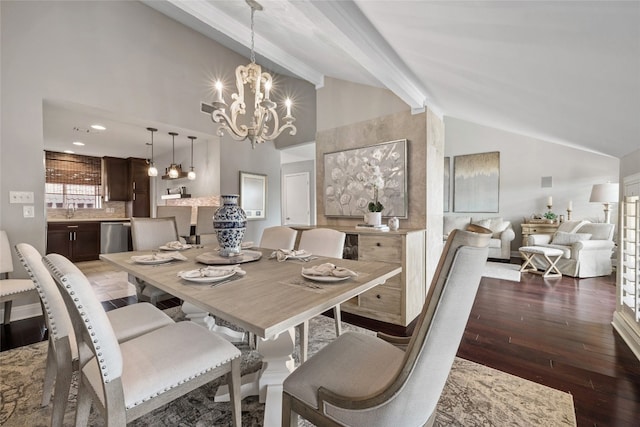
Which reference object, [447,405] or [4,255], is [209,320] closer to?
[447,405]

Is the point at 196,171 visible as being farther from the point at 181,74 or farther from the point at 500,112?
the point at 500,112

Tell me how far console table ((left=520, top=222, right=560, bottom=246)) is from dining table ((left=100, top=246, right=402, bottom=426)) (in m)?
5.18

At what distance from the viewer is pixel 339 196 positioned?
11.6 ft

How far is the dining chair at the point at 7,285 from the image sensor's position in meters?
2.22

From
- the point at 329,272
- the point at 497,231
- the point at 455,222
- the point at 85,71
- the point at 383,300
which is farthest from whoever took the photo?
the point at 455,222

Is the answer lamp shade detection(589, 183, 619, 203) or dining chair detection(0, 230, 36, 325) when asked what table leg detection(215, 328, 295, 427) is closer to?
dining chair detection(0, 230, 36, 325)

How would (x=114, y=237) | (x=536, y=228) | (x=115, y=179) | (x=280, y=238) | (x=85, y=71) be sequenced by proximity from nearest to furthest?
(x=280, y=238), (x=85, y=71), (x=114, y=237), (x=536, y=228), (x=115, y=179)

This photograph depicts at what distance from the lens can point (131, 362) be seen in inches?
41.2

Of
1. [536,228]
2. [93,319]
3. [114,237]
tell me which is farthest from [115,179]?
[536,228]

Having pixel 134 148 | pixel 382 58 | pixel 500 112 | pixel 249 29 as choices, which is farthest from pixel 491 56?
pixel 134 148

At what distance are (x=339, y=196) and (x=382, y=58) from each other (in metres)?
1.78

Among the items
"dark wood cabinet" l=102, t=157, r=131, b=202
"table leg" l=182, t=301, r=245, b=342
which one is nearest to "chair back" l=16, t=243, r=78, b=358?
"table leg" l=182, t=301, r=245, b=342

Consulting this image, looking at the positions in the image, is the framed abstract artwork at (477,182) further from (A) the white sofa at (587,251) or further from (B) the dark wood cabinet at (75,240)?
(B) the dark wood cabinet at (75,240)

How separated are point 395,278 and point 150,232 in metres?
2.43
